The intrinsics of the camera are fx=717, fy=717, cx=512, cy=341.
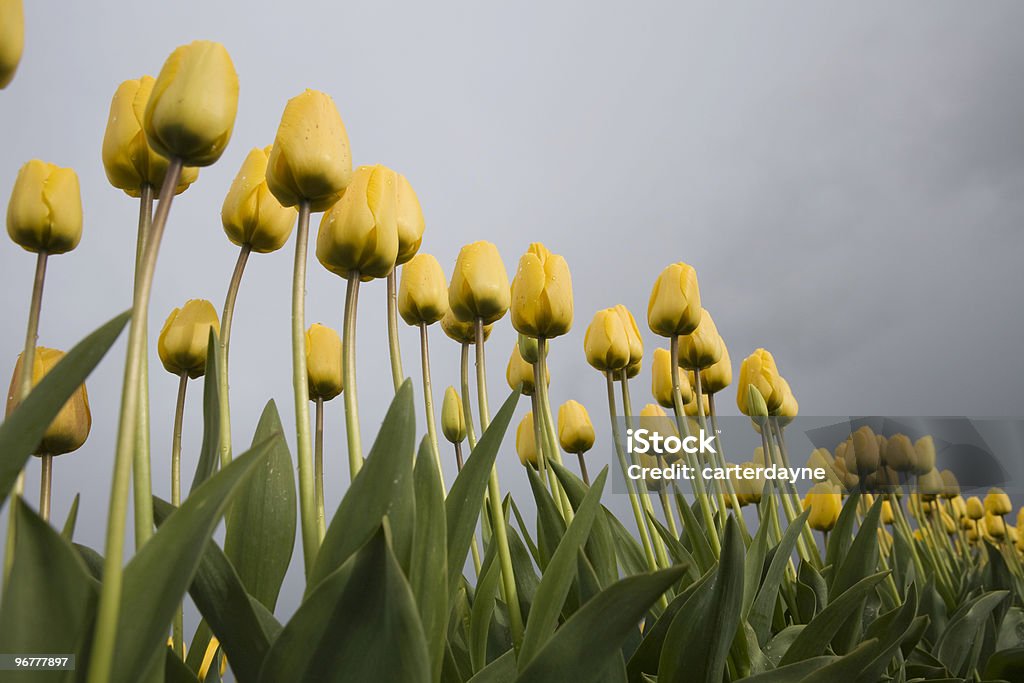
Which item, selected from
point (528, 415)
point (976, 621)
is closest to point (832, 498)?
point (976, 621)

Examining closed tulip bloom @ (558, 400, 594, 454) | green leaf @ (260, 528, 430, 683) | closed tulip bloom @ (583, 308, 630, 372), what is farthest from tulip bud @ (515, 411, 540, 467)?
green leaf @ (260, 528, 430, 683)

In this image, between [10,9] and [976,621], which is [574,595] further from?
[976,621]

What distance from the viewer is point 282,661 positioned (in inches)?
13.3

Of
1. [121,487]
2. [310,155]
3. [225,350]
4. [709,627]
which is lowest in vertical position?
[709,627]

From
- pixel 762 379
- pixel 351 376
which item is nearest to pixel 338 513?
pixel 351 376

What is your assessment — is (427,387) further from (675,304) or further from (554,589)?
(675,304)

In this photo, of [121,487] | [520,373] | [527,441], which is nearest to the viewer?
[121,487]

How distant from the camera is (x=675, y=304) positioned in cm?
102

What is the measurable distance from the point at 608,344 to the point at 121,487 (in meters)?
0.77

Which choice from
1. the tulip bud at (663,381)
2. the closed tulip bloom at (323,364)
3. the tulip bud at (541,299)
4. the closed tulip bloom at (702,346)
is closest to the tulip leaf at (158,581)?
the closed tulip bloom at (323,364)

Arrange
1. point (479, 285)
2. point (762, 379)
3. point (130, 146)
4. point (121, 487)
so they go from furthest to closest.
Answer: point (762, 379) < point (479, 285) < point (130, 146) < point (121, 487)

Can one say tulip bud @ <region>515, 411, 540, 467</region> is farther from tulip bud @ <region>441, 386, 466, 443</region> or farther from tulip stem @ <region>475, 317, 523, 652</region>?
tulip stem @ <region>475, 317, 523, 652</region>

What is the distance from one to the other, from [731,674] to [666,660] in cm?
20

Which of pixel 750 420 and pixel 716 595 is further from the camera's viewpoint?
pixel 750 420
